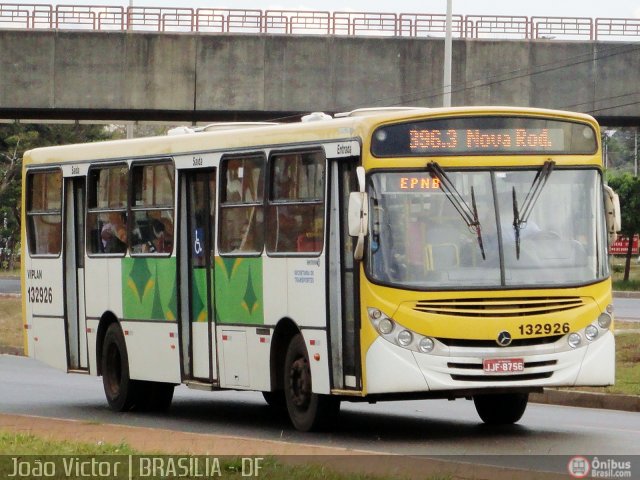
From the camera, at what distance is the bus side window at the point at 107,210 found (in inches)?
712

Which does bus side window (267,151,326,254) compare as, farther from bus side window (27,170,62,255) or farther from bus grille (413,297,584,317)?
bus side window (27,170,62,255)

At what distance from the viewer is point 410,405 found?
18.6 metres

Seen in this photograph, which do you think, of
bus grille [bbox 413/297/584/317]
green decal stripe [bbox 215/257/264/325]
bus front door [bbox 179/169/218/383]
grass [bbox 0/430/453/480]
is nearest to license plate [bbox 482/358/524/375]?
bus grille [bbox 413/297/584/317]

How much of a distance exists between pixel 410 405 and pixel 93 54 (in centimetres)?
2830

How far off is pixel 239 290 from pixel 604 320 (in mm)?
3636

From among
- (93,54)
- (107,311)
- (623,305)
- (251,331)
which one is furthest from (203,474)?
(93,54)

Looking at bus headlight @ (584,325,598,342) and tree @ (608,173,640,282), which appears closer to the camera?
bus headlight @ (584,325,598,342)

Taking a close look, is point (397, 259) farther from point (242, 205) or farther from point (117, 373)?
point (117, 373)

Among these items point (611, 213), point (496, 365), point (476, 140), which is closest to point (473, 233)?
point (476, 140)

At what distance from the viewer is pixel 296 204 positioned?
1495 centimetres

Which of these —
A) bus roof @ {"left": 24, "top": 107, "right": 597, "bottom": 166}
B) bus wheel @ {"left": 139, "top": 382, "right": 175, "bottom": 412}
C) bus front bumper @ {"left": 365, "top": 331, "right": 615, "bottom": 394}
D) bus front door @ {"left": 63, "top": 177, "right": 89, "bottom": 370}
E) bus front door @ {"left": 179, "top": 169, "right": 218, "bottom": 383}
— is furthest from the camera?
bus front door @ {"left": 63, "top": 177, "right": 89, "bottom": 370}

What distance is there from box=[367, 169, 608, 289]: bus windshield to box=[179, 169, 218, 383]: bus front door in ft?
9.57

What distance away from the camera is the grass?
10.1m

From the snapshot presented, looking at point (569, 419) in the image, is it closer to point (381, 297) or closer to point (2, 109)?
point (381, 297)
